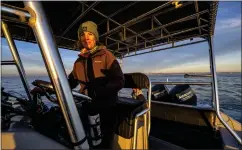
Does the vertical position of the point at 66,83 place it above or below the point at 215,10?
below

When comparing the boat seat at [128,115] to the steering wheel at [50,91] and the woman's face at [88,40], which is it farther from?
the woman's face at [88,40]

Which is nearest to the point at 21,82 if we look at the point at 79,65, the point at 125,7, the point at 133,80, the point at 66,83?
the point at 79,65

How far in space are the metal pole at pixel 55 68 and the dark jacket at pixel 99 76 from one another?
562mm

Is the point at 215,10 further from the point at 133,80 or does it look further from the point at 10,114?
the point at 10,114

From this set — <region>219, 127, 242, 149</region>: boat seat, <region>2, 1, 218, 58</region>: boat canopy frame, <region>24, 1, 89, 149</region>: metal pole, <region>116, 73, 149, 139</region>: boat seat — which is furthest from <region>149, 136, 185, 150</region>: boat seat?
<region>24, 1, 89, 149</region>: metal pole

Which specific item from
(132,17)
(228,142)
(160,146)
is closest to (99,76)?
(132,17)

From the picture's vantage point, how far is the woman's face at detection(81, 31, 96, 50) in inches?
62.5

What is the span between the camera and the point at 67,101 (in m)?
0.66

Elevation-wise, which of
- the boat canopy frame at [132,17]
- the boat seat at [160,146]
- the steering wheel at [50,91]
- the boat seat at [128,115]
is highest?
the boat canopy frame at [132,17]

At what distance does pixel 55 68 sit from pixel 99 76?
34.1 inches

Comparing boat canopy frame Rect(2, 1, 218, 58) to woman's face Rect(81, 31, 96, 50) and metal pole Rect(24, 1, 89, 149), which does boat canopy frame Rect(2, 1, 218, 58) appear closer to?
woman's face Rect(81, 31, 96, 50)

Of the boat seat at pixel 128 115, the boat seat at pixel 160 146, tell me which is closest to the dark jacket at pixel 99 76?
the boat seat at pixel 128 115

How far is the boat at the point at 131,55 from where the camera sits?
64 cm

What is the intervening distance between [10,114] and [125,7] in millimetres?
1934
